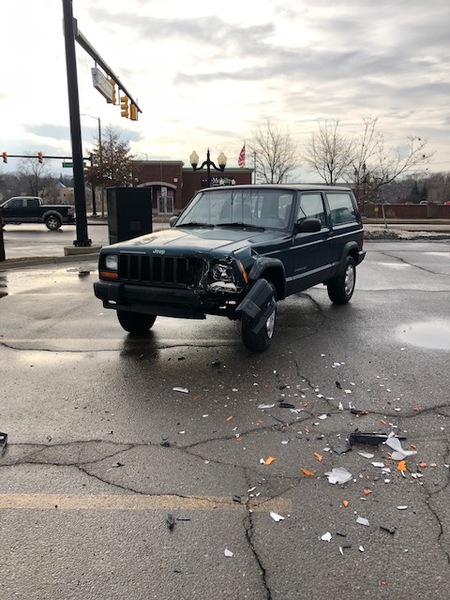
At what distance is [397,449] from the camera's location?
3473 millimetres

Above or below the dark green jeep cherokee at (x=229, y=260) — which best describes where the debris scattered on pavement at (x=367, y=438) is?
below

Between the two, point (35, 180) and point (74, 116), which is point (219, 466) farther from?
point (35, 180)

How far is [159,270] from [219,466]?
8.13 feet

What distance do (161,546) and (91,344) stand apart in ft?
12.2

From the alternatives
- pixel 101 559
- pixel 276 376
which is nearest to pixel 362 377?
pixel 276 376

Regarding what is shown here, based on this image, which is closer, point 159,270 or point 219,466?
point 219,466

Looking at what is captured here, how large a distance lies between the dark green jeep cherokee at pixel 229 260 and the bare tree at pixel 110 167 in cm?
3635

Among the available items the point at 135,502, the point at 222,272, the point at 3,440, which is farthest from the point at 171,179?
the point at 135,502

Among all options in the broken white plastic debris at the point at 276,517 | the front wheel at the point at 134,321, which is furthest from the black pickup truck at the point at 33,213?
the broken white plastic debris at the point at 276,517

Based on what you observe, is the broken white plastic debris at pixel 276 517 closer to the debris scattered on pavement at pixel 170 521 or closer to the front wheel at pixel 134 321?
the debris scattered on pavement at pixel 170 521

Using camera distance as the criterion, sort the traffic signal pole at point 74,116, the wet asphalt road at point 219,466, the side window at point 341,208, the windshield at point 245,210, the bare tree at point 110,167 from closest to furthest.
A: 1. the wet asphalt road at point 219,466
2. the windshield at point 245,210
3. the side window at point 341,208
4. the traffic signal pole at point 74,116
5. the bare tree at point 110,167

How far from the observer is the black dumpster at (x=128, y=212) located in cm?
1236

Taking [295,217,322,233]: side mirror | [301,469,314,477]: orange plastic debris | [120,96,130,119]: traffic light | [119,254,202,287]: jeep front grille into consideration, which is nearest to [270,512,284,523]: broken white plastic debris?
[301,469,314,477]: orange plastic debris

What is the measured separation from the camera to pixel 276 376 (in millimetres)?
4852
